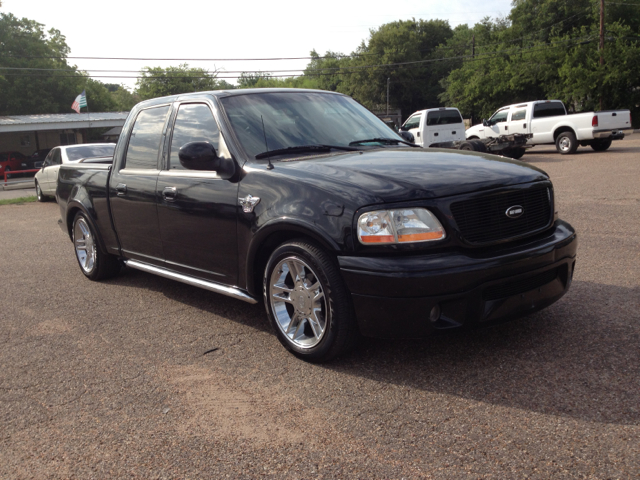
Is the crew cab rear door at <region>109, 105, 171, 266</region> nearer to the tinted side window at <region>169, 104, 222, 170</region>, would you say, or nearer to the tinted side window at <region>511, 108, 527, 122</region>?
the tinted side window at <region>169, 104, 222, 170</region>

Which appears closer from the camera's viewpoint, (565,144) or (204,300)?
(204,300)

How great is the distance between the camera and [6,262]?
7824mm

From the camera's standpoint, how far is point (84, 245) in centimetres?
657

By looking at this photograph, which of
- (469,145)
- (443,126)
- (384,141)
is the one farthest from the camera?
(443,126)

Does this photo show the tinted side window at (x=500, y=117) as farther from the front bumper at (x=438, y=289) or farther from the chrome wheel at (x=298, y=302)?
the chrome wheel at (x=298, y=302)

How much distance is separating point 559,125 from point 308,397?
19859mm

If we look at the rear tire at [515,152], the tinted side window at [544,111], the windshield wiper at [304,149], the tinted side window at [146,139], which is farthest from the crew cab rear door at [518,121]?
the windshield wiper at [304,149]

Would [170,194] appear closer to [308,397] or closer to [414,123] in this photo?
[308,397]

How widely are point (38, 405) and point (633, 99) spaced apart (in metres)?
44.9

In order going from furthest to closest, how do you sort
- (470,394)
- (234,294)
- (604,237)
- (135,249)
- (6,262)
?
(6,262) → (604,237) → (135,249) → (234,294) → (470,394)

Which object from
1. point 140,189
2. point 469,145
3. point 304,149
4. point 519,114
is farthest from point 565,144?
point 140,189

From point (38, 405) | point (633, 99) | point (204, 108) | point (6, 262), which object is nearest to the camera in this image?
point (38, 405)

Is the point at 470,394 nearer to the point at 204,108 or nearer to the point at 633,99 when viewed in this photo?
the point at 204,108

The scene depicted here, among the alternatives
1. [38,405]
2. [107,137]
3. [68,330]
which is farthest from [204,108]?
[107,137]
